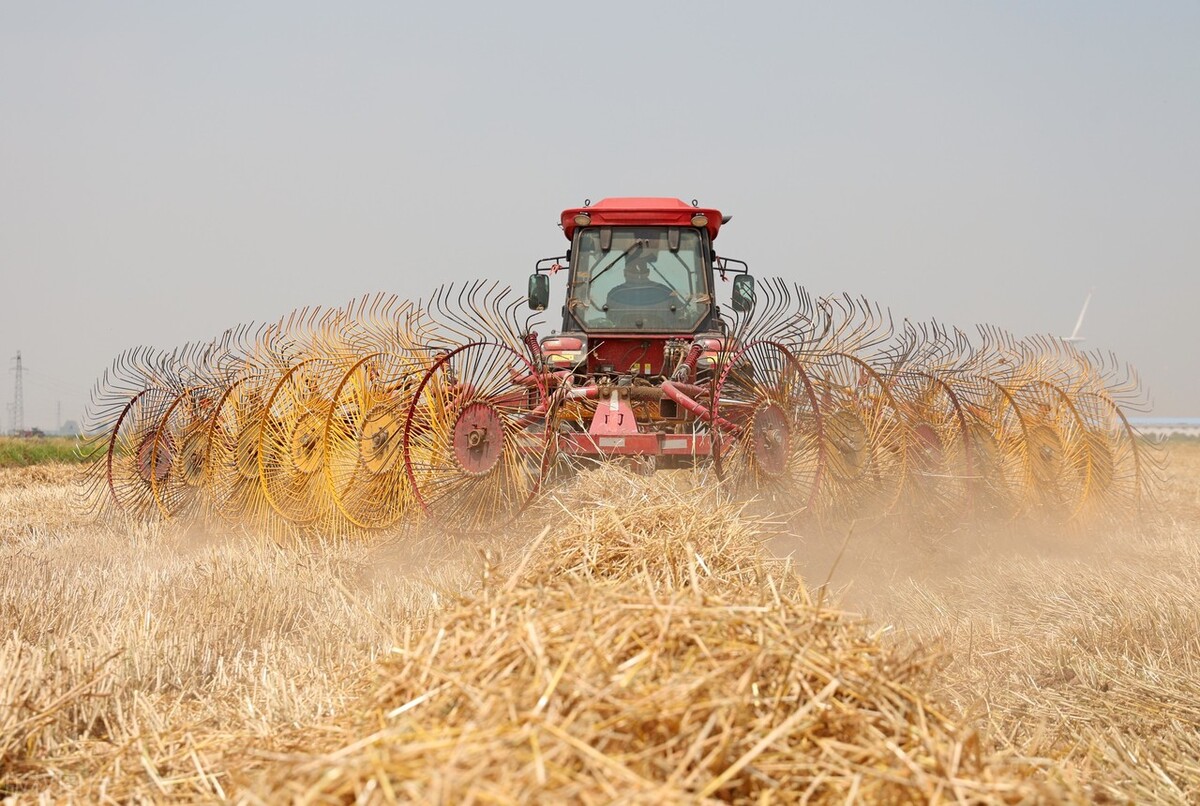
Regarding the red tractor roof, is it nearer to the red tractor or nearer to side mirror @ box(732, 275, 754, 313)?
the red tractor

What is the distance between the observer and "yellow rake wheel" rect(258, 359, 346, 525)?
675 centimetres

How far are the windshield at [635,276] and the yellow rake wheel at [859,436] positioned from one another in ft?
5.97

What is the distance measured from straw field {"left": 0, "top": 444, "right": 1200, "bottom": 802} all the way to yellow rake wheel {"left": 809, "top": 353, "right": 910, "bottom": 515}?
1.09 feet

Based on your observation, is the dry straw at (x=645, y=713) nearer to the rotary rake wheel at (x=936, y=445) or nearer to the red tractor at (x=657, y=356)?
the red tractor at (x=657, y=356)

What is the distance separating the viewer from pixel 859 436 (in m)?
5.51

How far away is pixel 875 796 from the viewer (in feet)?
5.03

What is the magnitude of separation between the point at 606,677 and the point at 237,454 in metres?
6.27

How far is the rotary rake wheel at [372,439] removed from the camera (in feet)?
19.1

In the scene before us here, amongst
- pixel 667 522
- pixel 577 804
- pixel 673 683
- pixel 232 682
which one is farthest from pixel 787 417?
pixel 577 804

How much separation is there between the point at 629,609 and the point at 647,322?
5304 mm

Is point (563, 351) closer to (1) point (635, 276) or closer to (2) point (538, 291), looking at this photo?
(2) point (538, 291)

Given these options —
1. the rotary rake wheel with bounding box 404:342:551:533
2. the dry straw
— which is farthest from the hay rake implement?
the dry straw

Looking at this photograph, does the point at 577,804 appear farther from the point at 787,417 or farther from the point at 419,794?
the point at 787,417

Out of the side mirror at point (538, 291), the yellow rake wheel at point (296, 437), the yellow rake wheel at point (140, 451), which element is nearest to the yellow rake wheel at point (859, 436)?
the side mirror at point (538, 291)
